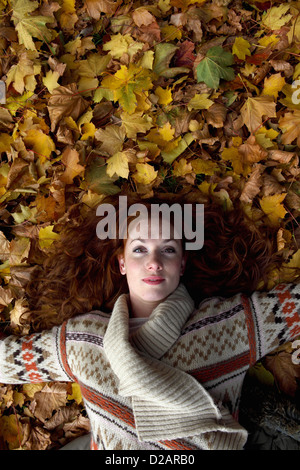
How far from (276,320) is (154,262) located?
0.57m

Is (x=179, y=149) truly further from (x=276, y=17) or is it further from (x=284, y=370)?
(x=284, y=370)

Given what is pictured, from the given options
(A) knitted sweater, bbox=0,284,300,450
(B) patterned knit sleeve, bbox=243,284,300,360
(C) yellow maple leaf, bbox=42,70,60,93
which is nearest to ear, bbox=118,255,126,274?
(A) knitted sweater, bbox=0,284,300,450

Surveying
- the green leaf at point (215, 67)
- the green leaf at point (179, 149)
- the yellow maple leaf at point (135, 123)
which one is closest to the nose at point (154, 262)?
the green leaf at point (179, 149)

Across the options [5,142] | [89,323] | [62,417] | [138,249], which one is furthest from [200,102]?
[62,417]

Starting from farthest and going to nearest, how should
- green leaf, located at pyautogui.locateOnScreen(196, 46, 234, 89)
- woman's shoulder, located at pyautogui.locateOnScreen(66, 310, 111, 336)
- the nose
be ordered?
green leaf, located at pyautogui.locateOnScreen(196, 46, 234, 89) < woman's shoulder, located at pyautogui.locateOnScreen(66, 310, 111, 336) < the nose

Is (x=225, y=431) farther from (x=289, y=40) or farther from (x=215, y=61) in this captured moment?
(x=289, y=40)

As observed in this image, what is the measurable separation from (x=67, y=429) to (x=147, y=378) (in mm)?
778

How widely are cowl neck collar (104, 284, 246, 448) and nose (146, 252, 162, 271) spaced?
7.8 inches

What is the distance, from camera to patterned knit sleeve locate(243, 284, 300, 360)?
5.79 feet

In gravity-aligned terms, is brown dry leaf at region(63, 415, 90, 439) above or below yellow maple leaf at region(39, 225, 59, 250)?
below

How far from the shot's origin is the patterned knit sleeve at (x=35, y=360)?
1891mm

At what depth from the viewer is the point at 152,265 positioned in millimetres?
1727

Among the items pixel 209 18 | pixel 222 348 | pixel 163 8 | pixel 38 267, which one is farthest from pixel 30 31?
pixel 222 348

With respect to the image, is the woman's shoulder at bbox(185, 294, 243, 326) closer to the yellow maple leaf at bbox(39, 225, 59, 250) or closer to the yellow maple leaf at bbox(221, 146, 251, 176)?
the yellow maple leaf at bbox(221, 146, 251, 176)
